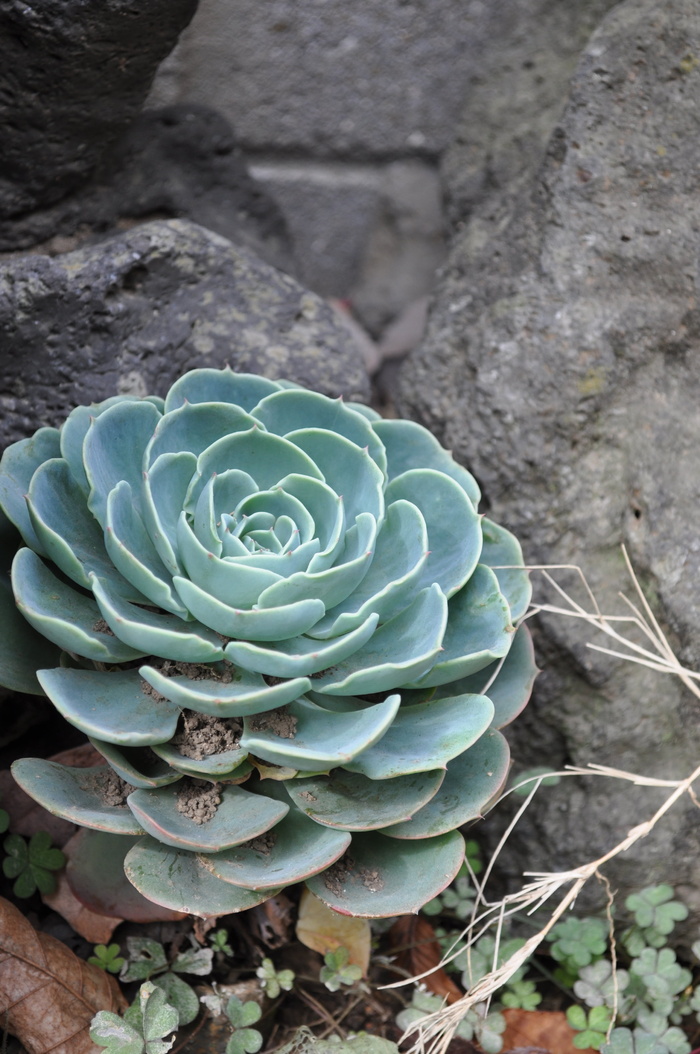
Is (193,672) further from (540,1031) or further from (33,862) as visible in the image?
(540,1031)

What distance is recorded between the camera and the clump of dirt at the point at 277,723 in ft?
3.68

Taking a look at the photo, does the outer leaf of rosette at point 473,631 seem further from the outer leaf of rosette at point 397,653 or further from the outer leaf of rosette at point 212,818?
the outer leaf of rosette at point 212,818

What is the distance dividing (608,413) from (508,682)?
0.57m

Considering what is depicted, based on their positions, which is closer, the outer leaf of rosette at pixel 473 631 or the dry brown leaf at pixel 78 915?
the outer leaf of rosette at pixel 473 631

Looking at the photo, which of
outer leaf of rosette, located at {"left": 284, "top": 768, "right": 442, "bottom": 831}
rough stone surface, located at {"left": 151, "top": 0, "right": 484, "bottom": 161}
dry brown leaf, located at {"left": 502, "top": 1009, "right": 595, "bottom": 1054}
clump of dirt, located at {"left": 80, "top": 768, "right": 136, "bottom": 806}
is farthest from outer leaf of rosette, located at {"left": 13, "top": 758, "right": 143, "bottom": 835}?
rough stone surface, located at {"left": 151, "top": 0, "right": 484, "bottom": 161}

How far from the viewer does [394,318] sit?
2.56 metres

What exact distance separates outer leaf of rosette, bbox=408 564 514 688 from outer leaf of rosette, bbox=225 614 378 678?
0.14 meters

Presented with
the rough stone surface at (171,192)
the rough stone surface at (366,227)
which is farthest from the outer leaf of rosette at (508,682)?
the rough stone surface at (366,227)

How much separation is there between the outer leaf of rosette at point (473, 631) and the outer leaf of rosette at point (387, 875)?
216mm

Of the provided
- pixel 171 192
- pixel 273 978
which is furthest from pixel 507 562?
pixel 171 192

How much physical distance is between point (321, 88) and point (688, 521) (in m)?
1.47

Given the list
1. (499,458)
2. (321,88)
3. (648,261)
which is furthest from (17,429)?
(321,88)

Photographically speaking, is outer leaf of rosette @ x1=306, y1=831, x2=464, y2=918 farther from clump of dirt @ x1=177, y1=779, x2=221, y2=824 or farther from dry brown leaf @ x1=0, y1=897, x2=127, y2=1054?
dry brown leaf @ x1=0, y1=897, x2=127, y2=1054

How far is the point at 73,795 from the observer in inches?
44.3
